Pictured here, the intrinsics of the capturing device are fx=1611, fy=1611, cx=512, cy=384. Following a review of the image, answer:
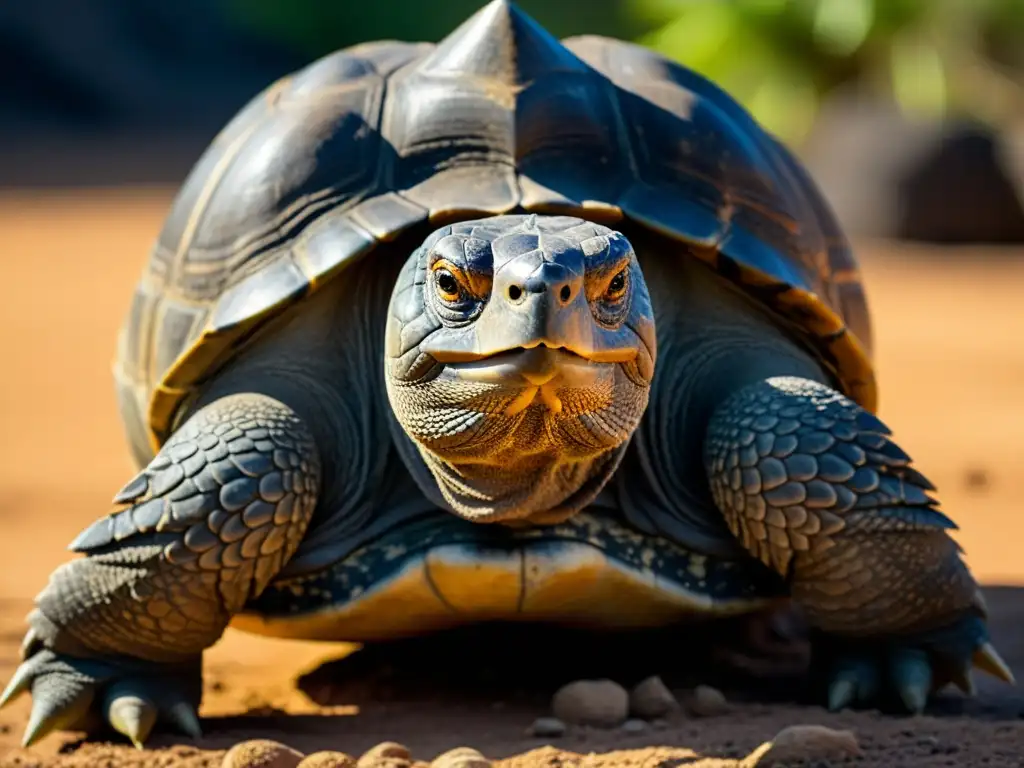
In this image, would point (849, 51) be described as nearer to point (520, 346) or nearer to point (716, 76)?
point (716, 76)

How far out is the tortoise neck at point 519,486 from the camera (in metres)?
3.55

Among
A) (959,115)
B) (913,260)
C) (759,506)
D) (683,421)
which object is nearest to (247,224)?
(683,421)

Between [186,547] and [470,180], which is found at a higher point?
[470,180]

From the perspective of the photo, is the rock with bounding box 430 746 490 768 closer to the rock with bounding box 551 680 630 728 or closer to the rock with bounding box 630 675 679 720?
the rock with bounding box 551 680 630 728

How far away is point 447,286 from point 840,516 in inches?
43.4

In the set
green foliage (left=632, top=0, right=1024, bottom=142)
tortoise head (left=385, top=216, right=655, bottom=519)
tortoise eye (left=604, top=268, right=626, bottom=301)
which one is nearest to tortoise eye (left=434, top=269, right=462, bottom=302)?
tortoise head (left=385, top=216, right=655, bottom=519)

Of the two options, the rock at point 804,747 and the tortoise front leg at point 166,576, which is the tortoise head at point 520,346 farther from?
the rock at point 804,747

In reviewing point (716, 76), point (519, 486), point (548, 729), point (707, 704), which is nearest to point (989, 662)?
point (707, 704)

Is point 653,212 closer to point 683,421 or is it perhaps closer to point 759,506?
point 683,421

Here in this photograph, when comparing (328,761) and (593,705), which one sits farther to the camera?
(593,705)

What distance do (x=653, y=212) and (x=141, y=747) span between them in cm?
177

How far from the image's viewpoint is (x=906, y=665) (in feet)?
12.4

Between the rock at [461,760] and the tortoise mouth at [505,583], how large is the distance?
0.59 m

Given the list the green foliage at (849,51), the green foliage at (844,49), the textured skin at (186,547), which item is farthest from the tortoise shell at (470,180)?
the green foliage at (844,49)
